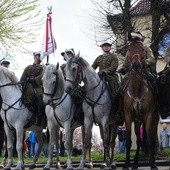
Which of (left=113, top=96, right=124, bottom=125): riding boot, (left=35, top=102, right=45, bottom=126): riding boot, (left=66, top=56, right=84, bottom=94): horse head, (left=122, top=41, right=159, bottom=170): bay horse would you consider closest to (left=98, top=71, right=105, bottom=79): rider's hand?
(left=113, top=96, right=124, bottom=125): riding boot

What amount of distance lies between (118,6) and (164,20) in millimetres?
Result: 2215

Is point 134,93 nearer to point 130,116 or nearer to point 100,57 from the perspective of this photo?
point 130,116

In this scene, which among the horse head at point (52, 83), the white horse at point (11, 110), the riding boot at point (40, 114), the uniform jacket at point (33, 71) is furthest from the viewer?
the uniform jacket at point (33, 71)

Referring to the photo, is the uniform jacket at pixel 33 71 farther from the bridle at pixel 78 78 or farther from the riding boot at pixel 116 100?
the riding boot at pixel 116 100

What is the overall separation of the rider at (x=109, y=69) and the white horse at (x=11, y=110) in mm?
2551

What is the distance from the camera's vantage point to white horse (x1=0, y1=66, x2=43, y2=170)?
15.3m

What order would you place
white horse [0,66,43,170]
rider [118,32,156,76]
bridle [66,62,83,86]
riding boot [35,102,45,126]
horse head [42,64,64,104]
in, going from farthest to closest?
riding boot [35,102,45,126] → white horse [0,66,43,170] → horse head [42,64,64,104] → bridle [66,62,83,86] → rider [118,32,156,76]

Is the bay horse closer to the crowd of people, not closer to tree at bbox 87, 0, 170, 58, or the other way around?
the crowd of people

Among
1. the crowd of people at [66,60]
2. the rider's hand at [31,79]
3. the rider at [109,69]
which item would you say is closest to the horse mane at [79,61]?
the crowd of people at [66,60]

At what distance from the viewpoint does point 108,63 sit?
15992 mm

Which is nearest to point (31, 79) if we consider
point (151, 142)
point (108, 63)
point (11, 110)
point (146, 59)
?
point (11, 110)

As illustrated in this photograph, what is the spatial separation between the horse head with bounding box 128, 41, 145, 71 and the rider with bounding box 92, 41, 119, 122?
6.06 ft

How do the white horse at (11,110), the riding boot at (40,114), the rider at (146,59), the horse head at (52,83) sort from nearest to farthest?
1. the rider at (146,59)
2. the horse head at (52,83)
3. the white horse at (11,110)
4. the riding boot at (40,114)

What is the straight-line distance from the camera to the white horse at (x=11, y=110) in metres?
15.3
